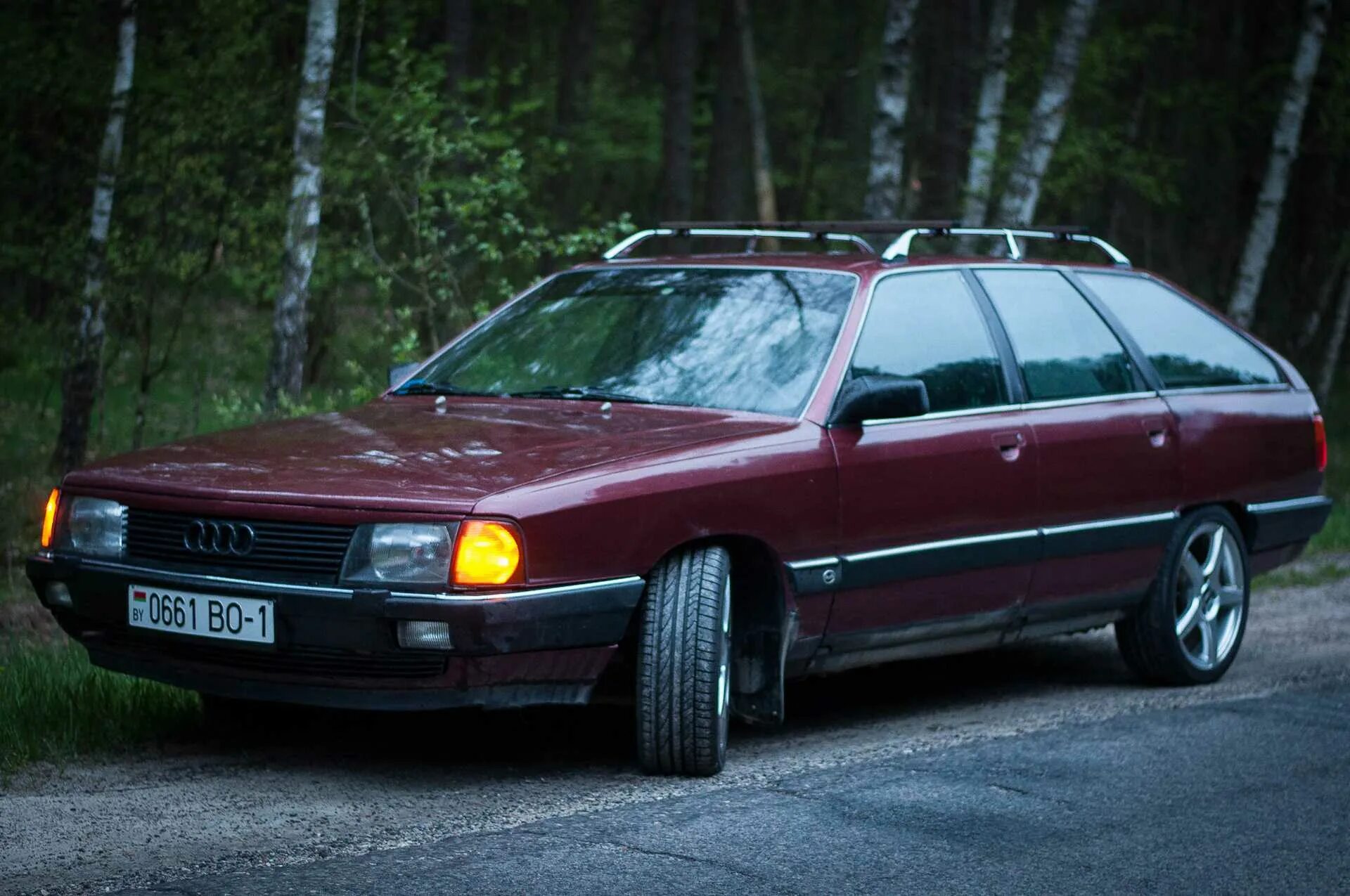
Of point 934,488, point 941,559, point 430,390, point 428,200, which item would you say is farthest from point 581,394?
point 428,200

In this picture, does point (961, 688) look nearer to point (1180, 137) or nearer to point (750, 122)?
point (1180, 137)

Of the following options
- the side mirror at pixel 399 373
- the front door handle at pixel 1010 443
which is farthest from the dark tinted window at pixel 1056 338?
the side mirror at pixel 399 373

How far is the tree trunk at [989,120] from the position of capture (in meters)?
16.6

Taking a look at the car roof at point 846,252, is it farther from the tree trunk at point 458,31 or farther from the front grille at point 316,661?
the tree trunk at point 458,31

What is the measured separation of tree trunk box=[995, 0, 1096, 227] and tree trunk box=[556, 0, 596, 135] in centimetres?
1286

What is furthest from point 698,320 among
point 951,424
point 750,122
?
point 750,122

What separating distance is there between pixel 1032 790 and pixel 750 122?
2728 centimetres

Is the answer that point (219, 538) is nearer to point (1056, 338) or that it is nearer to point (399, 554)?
point (399, 554)

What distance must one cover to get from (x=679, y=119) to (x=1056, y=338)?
17.4 meters

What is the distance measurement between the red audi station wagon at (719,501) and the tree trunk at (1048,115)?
24.3ft

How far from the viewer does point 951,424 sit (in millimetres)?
5871

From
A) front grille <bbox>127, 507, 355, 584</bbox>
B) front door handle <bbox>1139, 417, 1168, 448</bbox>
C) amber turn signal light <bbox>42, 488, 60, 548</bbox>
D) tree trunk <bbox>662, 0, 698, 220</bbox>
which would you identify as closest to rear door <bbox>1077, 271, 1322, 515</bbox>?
front door handle <bbox>1139, 417, 1168, 448</bbox>

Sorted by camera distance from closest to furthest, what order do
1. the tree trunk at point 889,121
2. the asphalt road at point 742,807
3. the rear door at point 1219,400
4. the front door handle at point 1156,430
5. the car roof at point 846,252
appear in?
the asphalt road at point 742,807 < the car roof at point 846,252 < the front door handle at point 1156,430 < the rear door at point 1219,400 < the tree trunk at point 889,121

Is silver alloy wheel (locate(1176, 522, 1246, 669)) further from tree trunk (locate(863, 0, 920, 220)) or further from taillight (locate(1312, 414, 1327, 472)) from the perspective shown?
tree trunk (locate(863, 0, 920, 220))
